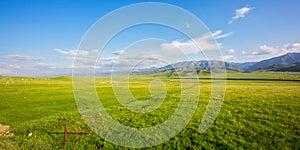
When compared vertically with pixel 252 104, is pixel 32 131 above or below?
below

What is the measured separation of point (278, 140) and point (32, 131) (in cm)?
2392

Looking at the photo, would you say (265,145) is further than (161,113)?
No

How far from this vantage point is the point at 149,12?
63.9ft

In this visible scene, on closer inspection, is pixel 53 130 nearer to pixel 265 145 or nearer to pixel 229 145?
pixel 229 145

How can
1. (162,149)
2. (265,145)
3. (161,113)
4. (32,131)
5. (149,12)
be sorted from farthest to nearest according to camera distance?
1. (161,113)
2. (32,131)
3. (149,12)
4. (162,149)
5. (265,145)

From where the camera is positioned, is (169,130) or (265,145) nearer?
(265,145)

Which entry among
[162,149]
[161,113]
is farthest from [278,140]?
[161,113]

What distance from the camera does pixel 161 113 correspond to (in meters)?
25.8

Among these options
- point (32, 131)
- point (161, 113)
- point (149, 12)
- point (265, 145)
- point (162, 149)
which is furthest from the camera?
point (161, 113)

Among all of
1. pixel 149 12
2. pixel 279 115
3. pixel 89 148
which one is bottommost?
pixel 89 148

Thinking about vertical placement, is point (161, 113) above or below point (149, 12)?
below

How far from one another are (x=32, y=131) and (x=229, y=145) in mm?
20236

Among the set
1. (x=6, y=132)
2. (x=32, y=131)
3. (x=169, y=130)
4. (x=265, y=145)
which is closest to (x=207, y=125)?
(x=169, y=130)

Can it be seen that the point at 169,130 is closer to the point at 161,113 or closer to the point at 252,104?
the point at 161,113
